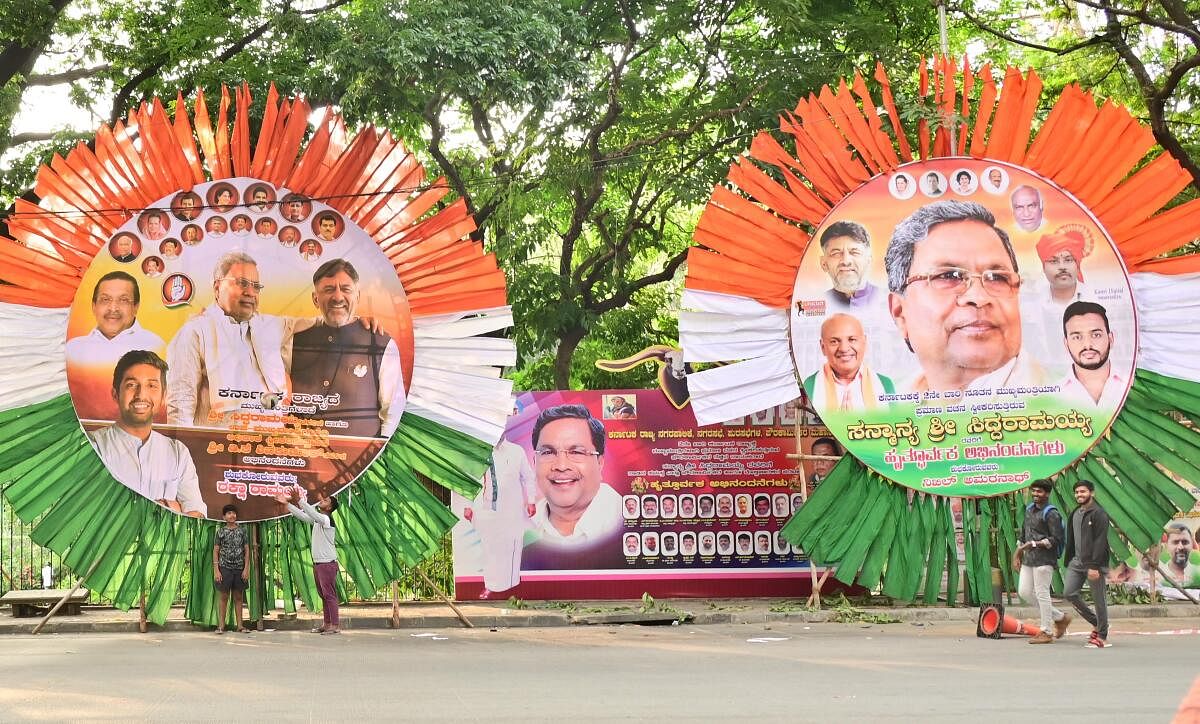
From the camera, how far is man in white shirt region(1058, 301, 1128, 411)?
44.6ft

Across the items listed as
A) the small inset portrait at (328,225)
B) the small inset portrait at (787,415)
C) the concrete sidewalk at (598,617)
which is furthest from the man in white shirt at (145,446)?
the small inset portrait at (787,415)

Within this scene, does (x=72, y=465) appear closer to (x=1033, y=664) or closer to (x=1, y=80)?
(x=1, y=80)

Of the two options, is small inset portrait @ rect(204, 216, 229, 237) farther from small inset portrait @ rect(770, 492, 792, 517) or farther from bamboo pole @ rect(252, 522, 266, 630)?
small inset portrait @ rect(770, 492, 792, 517)

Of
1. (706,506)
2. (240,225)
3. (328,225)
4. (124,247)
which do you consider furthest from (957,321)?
(124,247)

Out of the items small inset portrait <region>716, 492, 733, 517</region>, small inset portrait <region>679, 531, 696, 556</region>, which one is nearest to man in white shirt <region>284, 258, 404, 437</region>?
small inset portrait <region>679, 531, 696, 556</region>

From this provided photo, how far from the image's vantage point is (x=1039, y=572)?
11375 mm

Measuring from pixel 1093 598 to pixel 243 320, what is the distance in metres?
8.35

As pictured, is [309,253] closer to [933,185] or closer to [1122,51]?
[933,185]

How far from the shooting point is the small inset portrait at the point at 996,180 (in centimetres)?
1384

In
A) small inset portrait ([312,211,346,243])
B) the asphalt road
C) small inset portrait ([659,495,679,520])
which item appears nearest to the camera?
the asphalt road

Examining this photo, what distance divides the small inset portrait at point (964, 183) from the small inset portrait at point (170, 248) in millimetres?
7901

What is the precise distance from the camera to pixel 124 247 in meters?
13.6

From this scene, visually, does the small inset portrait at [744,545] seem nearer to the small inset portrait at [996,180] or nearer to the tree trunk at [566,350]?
the tree trunk at [566,350]

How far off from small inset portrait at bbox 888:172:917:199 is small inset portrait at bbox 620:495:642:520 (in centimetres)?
433
